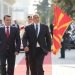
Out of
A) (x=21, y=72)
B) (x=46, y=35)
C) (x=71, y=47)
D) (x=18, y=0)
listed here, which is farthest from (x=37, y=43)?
(x=18, y=0)

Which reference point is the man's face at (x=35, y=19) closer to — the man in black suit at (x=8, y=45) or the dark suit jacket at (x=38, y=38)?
the dark suit jacket at (x=38, y=38)

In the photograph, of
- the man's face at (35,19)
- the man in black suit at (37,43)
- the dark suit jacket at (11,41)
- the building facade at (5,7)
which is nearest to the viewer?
the dark suit jacket at (11,41)

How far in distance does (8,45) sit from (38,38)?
0.95 m

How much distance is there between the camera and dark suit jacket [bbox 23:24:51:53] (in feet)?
43.0

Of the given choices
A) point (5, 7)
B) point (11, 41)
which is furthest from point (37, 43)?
point (5, 7)

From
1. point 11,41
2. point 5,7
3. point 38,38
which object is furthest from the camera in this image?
point 5,7

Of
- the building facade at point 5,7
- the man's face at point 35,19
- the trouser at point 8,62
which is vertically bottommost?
the trouser at point 8,62

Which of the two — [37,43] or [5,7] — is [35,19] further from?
[5,7]

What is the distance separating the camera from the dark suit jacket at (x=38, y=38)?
43.0 feet

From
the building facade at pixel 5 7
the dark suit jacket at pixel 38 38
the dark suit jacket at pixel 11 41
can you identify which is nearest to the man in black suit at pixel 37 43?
the dark suit jacket at pixel 38 38

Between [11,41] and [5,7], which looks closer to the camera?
[11,41]

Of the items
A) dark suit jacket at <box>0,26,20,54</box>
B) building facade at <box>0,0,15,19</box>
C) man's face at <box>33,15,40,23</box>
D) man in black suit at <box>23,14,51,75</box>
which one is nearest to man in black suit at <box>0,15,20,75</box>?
dark suit jacket at <box>0,26,20,54</box>

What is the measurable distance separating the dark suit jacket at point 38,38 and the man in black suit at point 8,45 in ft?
1.80

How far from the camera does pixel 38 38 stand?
1313 centimetres
